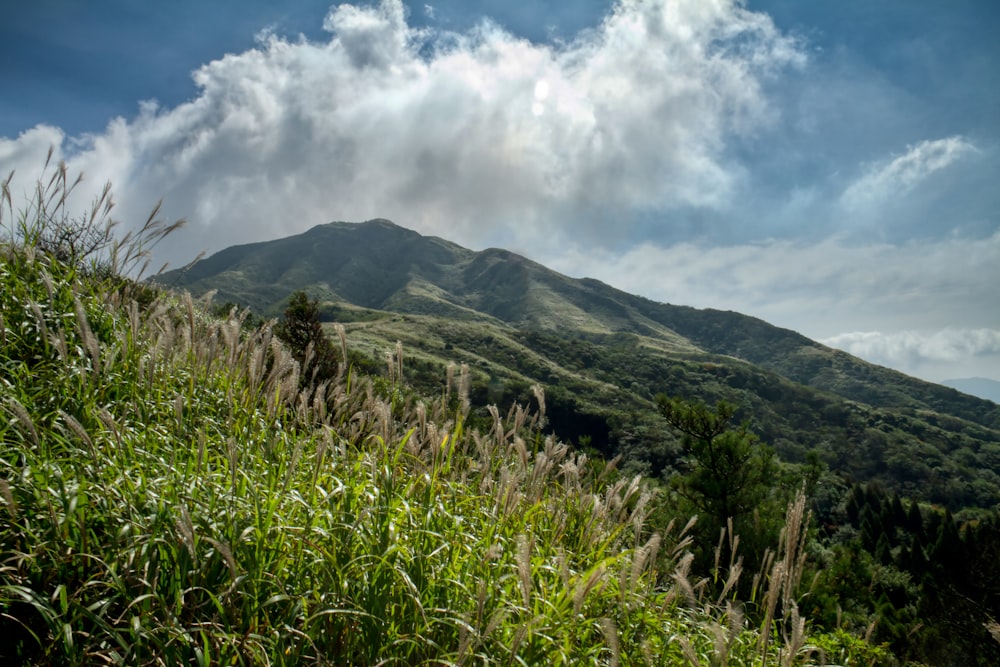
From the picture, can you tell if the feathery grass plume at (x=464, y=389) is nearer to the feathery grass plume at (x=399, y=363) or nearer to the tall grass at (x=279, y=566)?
the tall grass at (x=279, y=566)

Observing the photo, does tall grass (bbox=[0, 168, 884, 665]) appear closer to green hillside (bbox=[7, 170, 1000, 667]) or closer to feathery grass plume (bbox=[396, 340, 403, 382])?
green hillside (bbox=[7, 170, 1000, 667])

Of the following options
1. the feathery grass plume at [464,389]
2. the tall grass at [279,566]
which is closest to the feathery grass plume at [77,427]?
the tall grass at [279,566]

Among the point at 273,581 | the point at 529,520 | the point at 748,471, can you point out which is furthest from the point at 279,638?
the point at 748,471

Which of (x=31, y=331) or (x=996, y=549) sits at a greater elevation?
(x=31, y=331)

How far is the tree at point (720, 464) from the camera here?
15602 millimetres

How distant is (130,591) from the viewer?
99.2 inches

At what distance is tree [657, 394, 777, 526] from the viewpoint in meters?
15.6

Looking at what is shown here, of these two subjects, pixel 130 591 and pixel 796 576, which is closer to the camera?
pixel 130 591

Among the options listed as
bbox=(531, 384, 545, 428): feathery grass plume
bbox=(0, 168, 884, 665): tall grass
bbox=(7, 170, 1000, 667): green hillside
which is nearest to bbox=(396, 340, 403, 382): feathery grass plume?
bbox=(7, 170, 1000, 667): green hillside

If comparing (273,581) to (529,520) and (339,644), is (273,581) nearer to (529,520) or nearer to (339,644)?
(339,644)

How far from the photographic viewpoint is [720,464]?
1614cm

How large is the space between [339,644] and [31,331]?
13.9ft

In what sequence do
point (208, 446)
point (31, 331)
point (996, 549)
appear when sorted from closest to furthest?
point (208, 446)
point (31, 331)
point (996, 549)

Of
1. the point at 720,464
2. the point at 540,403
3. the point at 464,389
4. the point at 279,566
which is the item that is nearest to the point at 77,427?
the point at 279,566
